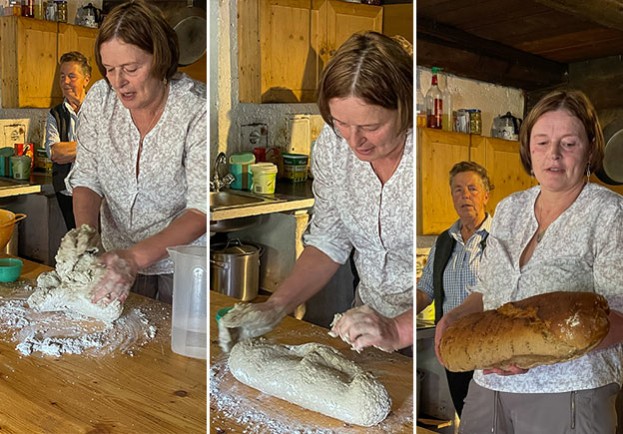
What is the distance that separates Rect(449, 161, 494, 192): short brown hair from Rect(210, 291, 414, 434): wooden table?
32 centimetres

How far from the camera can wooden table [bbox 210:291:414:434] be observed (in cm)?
135

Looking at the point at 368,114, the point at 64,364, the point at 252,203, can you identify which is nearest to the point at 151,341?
the point at 64,364

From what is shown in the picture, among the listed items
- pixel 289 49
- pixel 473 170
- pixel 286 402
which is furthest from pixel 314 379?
pixel 289 49

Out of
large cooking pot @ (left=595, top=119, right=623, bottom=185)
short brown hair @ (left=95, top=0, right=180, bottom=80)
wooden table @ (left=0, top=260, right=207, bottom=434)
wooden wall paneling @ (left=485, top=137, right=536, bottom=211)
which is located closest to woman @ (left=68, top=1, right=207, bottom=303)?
short brown hair @ (left=95, top=0, right=180, bottom=80)

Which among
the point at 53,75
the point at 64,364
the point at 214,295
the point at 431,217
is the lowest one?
the point at 64,364

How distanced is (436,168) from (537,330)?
31 centimetres

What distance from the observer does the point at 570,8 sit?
1233 millimetres

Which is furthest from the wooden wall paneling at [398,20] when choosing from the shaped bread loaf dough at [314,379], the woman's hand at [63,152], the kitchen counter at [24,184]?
the kitchen counter at [24,184]

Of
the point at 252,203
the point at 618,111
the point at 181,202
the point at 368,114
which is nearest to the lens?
the point at 618,111

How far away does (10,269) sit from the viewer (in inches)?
76.5

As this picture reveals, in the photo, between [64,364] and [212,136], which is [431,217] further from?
[64,364]

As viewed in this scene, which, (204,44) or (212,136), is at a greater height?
(204,44)

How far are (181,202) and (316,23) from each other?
1.67 ft

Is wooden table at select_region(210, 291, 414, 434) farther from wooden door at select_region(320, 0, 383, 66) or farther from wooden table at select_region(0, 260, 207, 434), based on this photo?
wooden door at select_region(320, 0, 383, 66)
